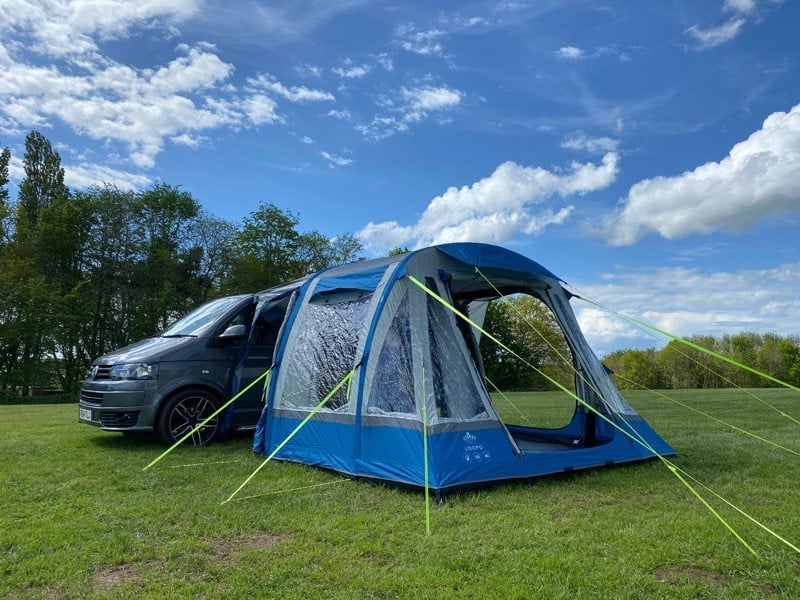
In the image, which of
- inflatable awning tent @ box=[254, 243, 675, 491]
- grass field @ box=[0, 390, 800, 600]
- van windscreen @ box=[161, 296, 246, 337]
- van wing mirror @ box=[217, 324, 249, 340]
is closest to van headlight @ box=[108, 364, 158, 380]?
van windscreen @ box=[161, 296, 246, 337]

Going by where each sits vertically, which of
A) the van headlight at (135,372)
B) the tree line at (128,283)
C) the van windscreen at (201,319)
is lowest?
the van headlight at (135,372)

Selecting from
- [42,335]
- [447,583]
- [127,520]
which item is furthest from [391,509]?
[42,335]

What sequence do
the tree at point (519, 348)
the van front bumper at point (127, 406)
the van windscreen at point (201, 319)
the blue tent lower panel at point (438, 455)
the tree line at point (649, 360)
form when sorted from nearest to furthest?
the blue tent lower panel at point (438, 455)
the van front bumper at point (127, 406)
the van windscreen at point (201, 319)
the tree at point (519, 348)
the tree line at point (649, 360)

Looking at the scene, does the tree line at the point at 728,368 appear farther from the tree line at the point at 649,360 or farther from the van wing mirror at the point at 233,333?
the van wing mirror at the point at 233,333

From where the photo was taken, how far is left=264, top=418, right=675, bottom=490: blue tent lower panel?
4.97m

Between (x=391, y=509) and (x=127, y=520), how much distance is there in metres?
1.88

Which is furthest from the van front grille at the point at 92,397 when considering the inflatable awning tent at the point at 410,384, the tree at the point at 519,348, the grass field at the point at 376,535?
the tree at the point at 519,348

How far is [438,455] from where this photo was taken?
195 inches

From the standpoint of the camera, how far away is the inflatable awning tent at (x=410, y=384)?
203 inches

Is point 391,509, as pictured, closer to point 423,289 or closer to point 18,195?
point 423,289

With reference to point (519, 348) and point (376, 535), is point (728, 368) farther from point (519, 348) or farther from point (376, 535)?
point (376, 535)

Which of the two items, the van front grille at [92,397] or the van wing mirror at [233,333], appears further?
the van wing mirror at [233,333]

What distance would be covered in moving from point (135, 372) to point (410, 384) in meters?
3.68

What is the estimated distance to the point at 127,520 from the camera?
4.24 meters
